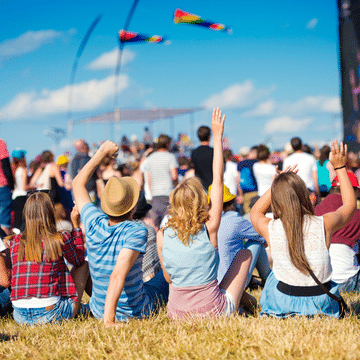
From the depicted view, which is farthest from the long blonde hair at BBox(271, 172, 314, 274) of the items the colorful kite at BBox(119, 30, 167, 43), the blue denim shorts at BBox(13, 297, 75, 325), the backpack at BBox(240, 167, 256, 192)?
the colorful kite at BBox(119, 30, 167, 43)

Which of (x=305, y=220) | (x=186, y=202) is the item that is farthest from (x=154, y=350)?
(x=305, y=220)

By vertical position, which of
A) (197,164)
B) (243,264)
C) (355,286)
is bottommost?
(355,286)

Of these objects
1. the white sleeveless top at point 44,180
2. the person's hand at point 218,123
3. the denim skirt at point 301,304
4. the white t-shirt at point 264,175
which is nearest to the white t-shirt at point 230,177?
the white t-shirt at point 264,175

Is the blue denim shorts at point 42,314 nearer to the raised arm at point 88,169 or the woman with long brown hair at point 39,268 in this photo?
the woman with long brown hair at point 39,268

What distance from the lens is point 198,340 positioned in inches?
110

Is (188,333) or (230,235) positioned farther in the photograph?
(230,235)

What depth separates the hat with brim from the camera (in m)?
3.22

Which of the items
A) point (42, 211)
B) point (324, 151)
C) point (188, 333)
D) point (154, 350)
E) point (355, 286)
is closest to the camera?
point (154, 350)

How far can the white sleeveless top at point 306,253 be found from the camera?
121 inches

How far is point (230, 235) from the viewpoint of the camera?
398 cm

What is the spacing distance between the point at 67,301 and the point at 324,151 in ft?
19.3

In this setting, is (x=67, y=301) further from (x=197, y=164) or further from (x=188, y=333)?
(x=197, y=164)

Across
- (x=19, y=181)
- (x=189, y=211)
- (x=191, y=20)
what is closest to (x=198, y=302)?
(x=189, y=211)

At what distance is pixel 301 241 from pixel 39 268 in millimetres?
2051
